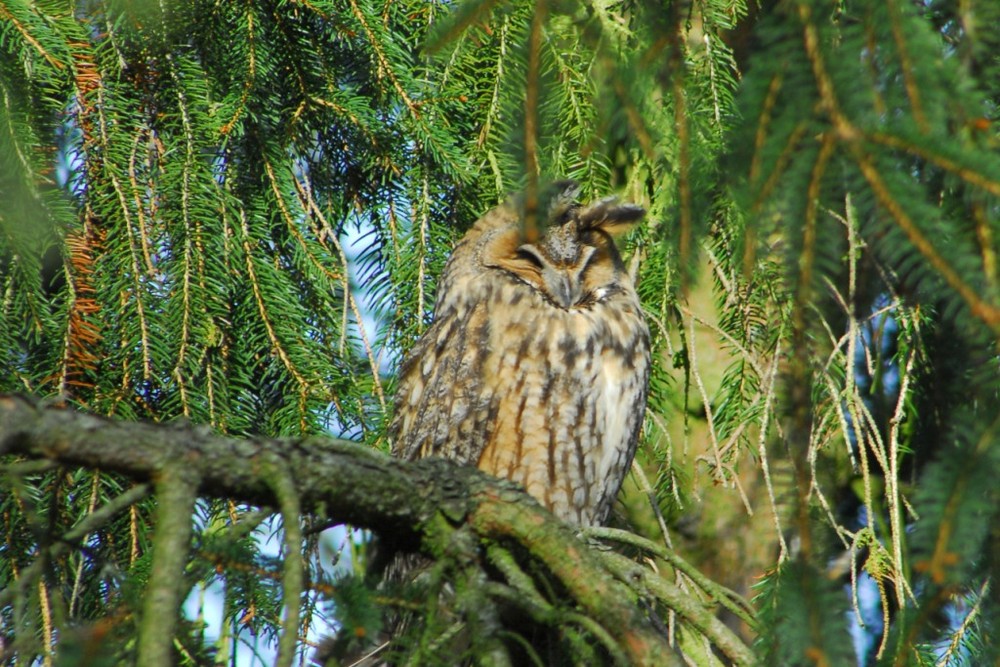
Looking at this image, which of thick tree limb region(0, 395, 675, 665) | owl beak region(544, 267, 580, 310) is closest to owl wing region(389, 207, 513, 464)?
owl beak region(544, 267, 580, 310)

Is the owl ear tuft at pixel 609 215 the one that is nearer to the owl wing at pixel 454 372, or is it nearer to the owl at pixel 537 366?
the owl at pixel 537 366

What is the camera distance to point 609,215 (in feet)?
8.39

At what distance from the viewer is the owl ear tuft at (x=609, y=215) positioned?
249 centimetres

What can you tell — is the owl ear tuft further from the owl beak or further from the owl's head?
the owl beak

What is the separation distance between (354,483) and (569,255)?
146cm

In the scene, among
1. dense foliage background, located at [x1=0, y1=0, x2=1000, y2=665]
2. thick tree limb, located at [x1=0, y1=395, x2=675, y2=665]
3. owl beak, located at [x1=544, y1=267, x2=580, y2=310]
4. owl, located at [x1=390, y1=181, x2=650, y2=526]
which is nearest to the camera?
thick tree limb, located at [x1=0, y1=395, x2=675, y2=665]

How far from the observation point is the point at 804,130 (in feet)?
3.25

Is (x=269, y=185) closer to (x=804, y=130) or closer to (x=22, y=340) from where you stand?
(x=22, y=340)

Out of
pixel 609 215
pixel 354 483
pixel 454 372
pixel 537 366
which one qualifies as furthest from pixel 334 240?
pixel 354 483

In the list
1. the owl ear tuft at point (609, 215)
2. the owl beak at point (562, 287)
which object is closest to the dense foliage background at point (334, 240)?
the owl ear tuft at point (609, 215)

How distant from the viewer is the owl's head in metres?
2.58

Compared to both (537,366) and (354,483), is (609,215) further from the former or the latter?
(354,483)

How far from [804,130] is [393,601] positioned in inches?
28.2

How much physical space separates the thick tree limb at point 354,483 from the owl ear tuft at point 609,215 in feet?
4.13
